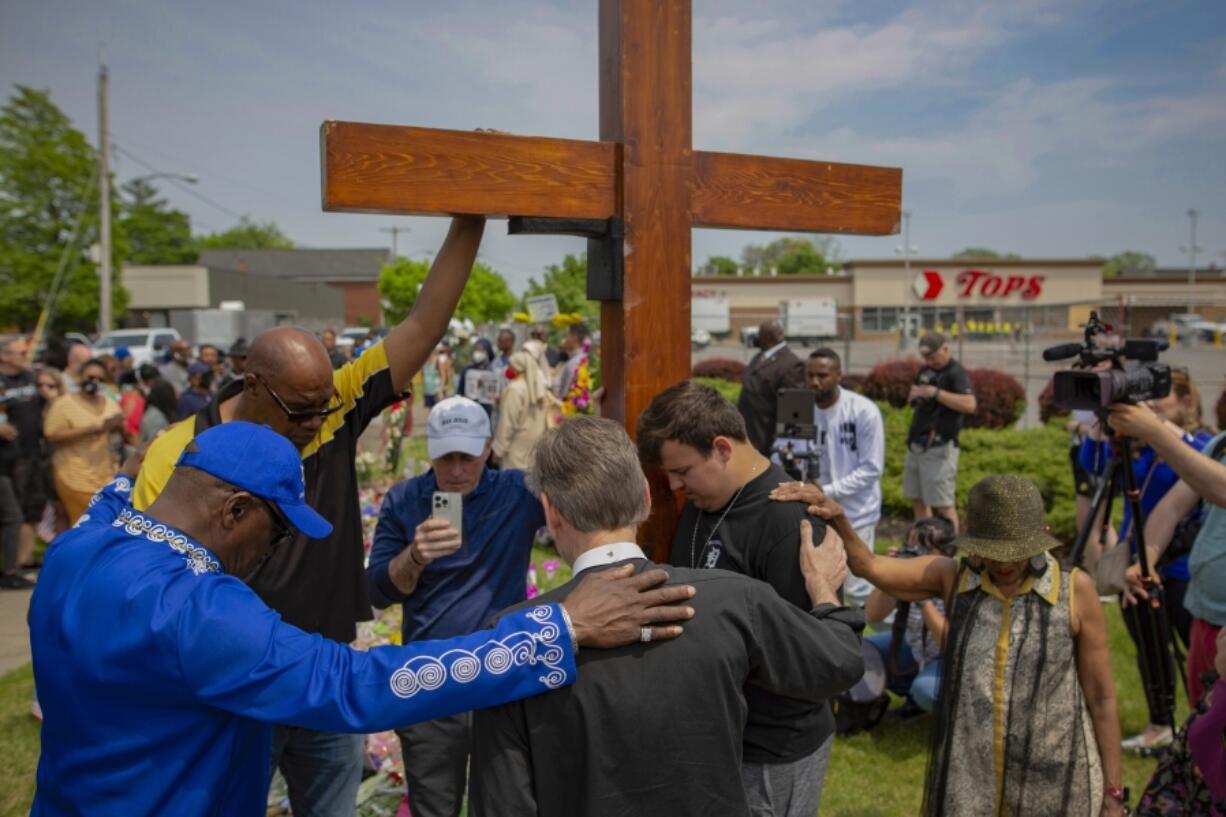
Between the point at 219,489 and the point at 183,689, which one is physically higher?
the point at 219,489

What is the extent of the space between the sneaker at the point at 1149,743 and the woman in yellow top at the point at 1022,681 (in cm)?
207

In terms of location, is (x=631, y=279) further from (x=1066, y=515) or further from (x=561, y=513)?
(x=1066, y=515)

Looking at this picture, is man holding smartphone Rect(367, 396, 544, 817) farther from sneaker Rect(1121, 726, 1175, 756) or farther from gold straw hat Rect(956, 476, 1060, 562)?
sneaker Rect(1121, 726, 1175, 756)

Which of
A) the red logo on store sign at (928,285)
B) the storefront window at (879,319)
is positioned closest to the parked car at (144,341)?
the storefront window at (879,319)

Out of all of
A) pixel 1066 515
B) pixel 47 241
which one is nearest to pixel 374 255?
pixel 47 241

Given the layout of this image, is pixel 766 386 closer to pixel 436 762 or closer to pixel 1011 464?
pixel 1011 464

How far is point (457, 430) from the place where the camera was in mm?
2967

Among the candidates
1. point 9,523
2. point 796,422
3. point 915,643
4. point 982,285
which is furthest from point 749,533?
point 982,285

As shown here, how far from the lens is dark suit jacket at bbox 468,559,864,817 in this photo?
1574 millimetres

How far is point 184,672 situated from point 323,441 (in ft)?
3.97

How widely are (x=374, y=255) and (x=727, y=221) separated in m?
96.4

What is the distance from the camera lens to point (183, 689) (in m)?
1.58

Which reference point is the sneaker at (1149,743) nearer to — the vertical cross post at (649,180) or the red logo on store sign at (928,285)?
the vertical cross post at (649,180)

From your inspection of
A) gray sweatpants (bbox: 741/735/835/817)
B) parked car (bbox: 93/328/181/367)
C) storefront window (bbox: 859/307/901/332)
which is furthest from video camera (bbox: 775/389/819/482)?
storefront window (bbox: 859/307/901/332)
